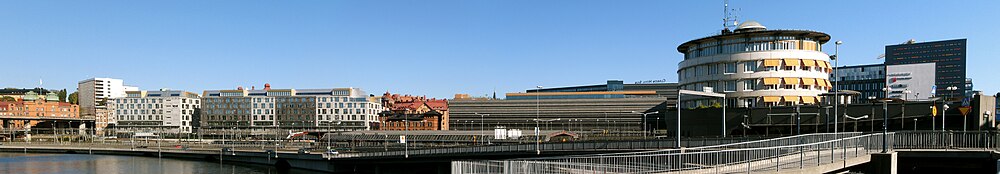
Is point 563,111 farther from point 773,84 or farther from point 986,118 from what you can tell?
point 986,118

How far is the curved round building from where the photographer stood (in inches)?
2773

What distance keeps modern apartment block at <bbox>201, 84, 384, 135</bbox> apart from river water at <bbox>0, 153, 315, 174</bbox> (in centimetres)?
7899

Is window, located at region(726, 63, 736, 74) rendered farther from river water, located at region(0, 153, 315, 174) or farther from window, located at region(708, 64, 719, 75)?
river water, located at region(0, 153, 315, 174)

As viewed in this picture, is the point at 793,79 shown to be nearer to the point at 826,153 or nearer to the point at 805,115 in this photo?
the point at 805,115

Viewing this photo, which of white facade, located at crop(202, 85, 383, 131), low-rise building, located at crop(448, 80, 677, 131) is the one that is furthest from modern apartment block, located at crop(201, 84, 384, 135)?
low-rise building, located at crop(448, 80, 677, 131)

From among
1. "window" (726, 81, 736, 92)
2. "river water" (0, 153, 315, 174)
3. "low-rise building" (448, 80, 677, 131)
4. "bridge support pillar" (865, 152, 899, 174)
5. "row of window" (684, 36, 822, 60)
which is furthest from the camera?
"low-rise building" (448, 80, 677, 131)

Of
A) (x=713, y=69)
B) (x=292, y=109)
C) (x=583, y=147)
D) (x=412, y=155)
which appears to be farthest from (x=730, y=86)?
(x=292, y=109)

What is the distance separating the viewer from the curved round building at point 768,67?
7044 centimetres

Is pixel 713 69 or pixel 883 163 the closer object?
pixel 883 163

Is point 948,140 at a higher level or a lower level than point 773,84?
lower

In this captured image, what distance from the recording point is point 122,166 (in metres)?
93.4

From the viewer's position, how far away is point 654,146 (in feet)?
163

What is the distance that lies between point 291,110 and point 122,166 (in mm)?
97485

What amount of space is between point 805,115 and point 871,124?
17.8 ft
